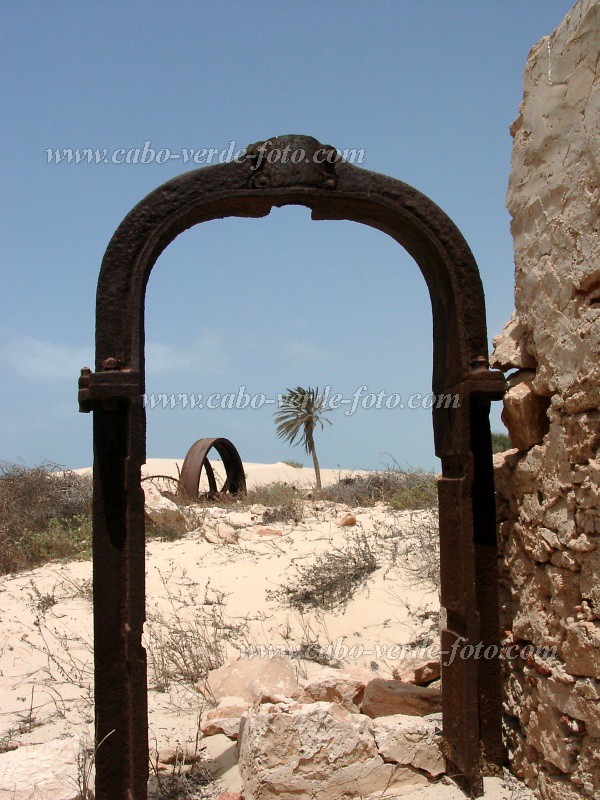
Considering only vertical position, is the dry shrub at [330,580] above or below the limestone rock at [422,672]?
above

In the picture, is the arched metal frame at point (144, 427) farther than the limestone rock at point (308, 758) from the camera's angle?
No

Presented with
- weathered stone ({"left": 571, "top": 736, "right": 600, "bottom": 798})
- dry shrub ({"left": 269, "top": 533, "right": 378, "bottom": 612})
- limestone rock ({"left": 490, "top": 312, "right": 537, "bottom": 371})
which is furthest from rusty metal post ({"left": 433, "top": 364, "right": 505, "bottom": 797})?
dry shrub ({"left": 269, "top": 533, "right": 378, "bottom": 612})

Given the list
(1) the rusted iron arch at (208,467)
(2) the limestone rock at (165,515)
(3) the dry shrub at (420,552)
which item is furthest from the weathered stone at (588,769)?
(1) the rusted iron arch at (208,467)

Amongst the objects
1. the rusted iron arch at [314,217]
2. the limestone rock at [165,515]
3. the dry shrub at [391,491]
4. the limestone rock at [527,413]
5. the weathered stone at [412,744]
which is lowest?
the weathered stone at [412,744]

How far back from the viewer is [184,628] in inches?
215

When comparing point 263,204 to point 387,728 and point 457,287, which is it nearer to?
point 457,287

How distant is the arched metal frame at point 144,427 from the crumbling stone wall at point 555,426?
0.49ft

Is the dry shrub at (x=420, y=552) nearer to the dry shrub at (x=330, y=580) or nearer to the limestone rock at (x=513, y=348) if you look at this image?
the dry shrub at (x=330, y=580)

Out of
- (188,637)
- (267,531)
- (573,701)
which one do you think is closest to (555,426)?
(573,701)

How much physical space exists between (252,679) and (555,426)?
2.36m

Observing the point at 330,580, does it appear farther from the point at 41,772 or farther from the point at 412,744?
the point at 41,772

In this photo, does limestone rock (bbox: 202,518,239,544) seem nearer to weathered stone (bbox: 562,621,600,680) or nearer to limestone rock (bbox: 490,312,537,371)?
limestone rock (bbox: 490,312,537,371)

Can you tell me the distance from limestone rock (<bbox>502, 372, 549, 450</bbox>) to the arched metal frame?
99 mm

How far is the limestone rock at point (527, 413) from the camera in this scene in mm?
2967
